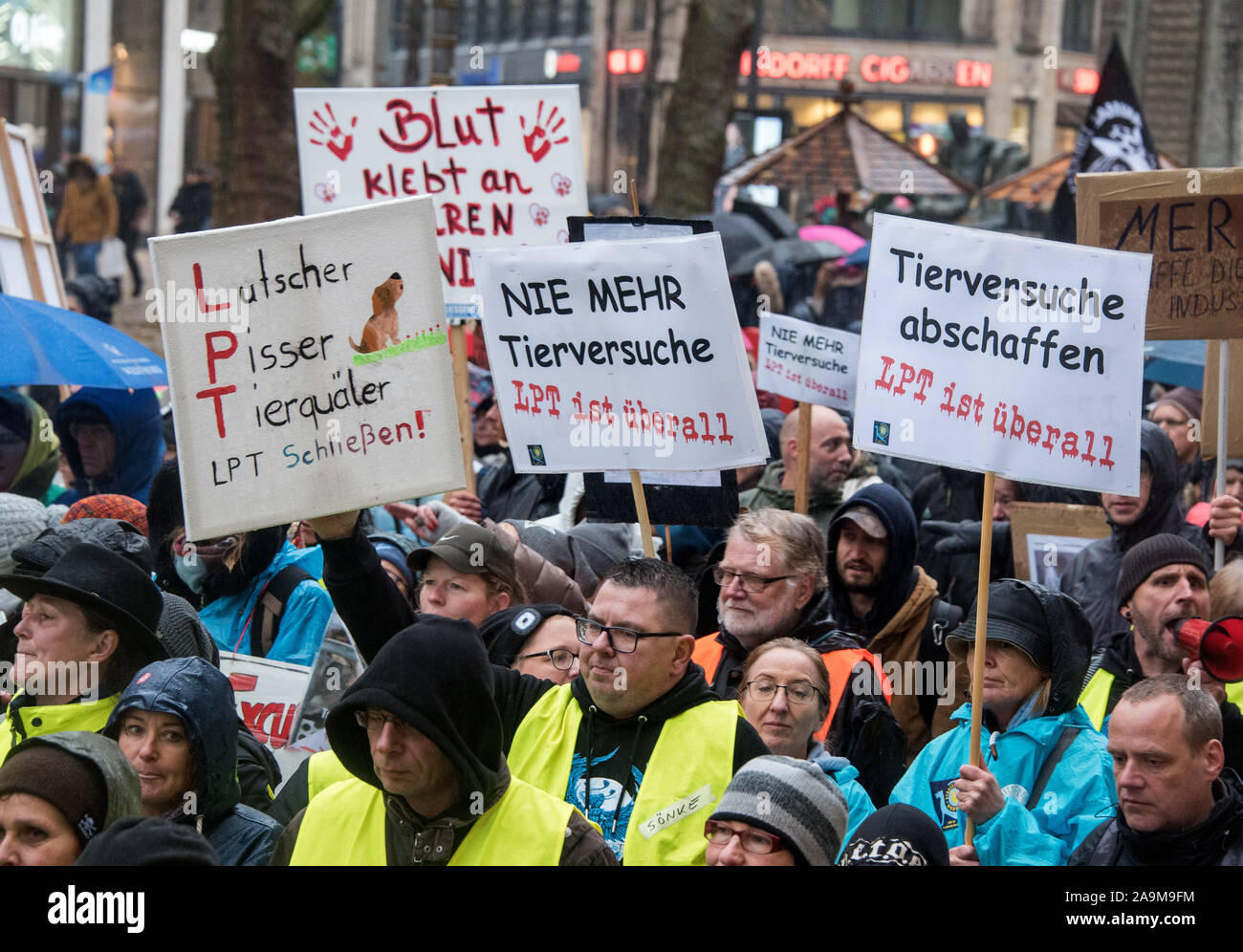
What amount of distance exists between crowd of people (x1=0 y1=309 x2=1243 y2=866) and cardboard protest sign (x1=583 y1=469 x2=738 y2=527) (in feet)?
0.61

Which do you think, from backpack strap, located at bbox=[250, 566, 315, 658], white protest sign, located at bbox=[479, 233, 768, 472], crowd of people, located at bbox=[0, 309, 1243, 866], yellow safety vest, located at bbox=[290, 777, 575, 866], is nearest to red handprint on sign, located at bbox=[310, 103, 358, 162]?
crowd of people, located at bbox=[0, 309, 1243, 866]

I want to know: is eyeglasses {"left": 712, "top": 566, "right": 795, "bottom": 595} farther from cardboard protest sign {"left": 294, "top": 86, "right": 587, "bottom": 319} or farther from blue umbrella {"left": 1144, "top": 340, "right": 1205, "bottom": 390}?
blue umbrella {"left": 1144, "top": 340, "right": 1205, "bottom": 390}

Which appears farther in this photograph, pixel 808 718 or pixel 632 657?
pixel 808 718

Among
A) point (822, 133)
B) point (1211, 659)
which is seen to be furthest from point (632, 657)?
→ point (822, 133)

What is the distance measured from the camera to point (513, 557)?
17.2 feet

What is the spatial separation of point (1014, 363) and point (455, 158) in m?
3.14

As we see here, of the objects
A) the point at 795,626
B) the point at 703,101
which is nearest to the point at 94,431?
the point at 795,626

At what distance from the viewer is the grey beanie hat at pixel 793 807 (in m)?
3.43

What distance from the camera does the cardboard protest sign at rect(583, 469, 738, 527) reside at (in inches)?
227

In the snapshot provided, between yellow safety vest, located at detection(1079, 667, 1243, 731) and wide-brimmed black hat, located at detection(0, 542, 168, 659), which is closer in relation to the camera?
wide-brimmed black hat, located at detection(0, 542, 168, 659)

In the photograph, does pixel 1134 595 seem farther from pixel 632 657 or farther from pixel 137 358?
pixel 137 358

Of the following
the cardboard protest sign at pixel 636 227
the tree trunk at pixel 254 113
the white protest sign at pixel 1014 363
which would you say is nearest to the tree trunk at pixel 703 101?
the tree trunk at pixel 254 113

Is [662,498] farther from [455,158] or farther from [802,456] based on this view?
[455,158]

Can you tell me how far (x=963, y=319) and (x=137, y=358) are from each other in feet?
12.0
